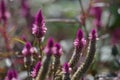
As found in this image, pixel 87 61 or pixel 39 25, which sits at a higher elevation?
pixel 39 25

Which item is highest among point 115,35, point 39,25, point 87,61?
point 39,25

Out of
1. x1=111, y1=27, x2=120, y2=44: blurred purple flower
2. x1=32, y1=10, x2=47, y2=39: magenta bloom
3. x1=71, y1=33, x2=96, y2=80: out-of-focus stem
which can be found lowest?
x1=111, y1=27, x2=120, y2=44: blurred purple flower

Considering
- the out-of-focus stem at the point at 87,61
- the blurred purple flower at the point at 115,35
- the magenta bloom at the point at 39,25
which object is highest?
the magenta bloom at the point at 39,25

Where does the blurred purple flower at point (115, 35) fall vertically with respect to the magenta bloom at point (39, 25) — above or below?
below

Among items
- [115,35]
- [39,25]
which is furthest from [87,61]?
[115,35]

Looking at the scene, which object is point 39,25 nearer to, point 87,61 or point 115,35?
point 87,61

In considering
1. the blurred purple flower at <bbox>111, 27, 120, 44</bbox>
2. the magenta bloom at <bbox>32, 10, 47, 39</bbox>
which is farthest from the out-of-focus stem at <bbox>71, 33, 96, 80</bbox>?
the blurred purple flower at <bbox>111, 27, 120, 44</bbox>

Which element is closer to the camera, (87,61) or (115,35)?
(87,61)

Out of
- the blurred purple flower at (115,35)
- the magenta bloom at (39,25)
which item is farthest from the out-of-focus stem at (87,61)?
the blurred purple flower at (115,35)

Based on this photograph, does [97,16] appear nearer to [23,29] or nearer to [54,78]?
[23,29]

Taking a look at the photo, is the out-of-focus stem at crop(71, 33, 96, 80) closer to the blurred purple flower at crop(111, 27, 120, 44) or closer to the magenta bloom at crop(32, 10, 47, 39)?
the magenta bloom at crop(32, 10, 47, 39)

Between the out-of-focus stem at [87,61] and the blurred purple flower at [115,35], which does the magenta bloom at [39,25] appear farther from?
the blurred purple flower at [115,35]

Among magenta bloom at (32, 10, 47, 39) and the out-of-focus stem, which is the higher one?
magenta bloom at (32, 10, 47, 39)
